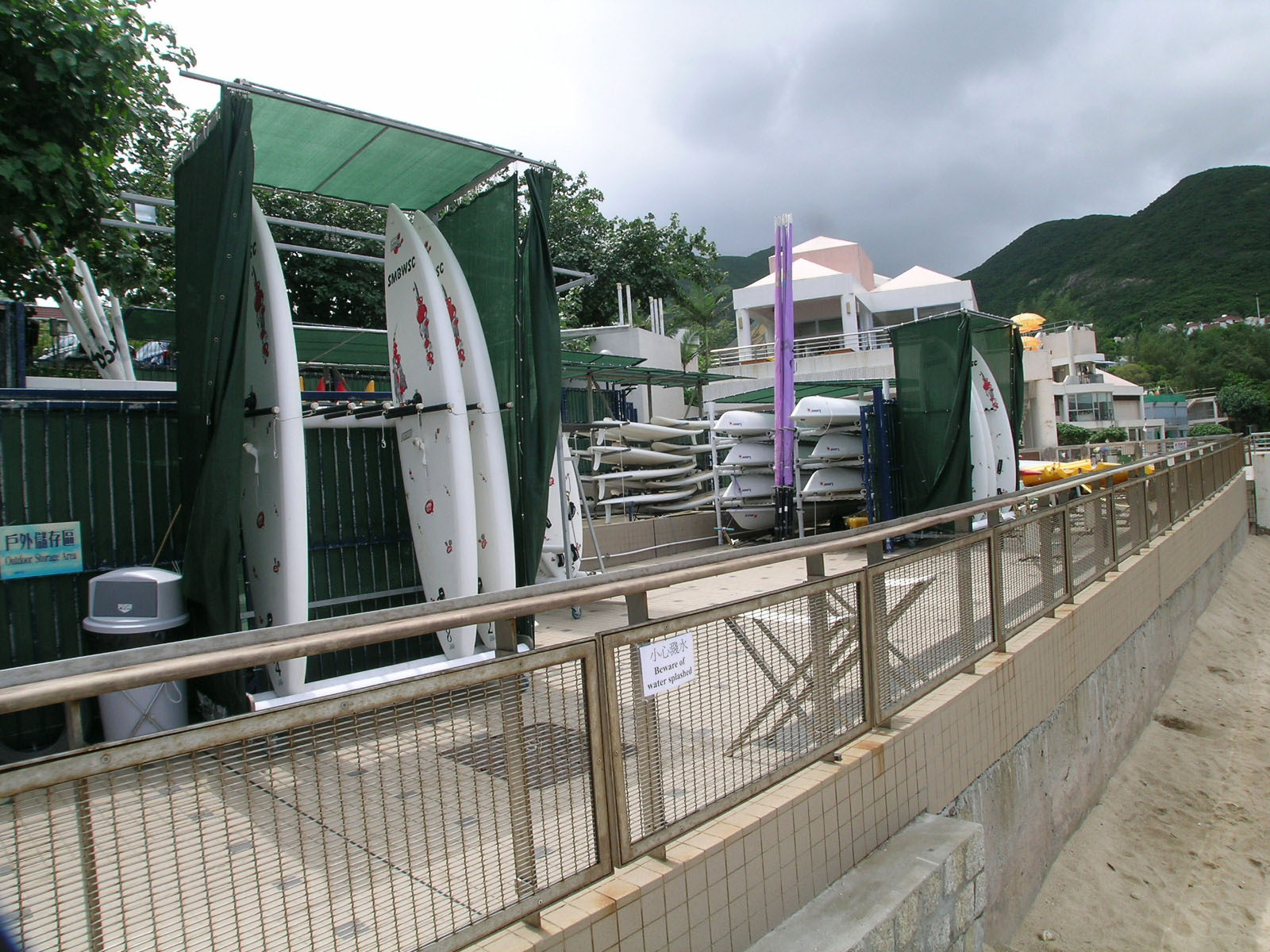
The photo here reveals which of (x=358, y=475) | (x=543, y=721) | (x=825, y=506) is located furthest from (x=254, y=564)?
(x=825, y=506)

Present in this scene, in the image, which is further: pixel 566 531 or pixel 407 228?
pixel 566 531

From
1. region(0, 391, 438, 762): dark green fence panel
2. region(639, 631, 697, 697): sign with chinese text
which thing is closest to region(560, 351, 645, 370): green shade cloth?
region(0, 391, 438, 762): dark green fence panel

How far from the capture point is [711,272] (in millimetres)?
35719

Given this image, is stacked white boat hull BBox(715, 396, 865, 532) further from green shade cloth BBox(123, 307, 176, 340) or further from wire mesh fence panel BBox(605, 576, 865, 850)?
wire mesh fence panel BBox(605, 576, 865, 850)

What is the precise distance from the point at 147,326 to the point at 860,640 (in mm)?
11924

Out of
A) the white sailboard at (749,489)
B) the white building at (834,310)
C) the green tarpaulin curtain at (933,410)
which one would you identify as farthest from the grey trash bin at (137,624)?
the white building at (834,310)

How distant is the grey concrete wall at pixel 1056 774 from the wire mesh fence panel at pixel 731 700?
1354mm

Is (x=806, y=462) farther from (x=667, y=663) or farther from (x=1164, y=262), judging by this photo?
(x=1164, y=262)

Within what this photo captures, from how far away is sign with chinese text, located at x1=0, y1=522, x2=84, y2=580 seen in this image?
439 cm

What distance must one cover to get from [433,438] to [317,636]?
3504mm

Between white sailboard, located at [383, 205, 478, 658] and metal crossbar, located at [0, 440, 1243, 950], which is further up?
white sailboard, located at [383, 205, 478, 658]

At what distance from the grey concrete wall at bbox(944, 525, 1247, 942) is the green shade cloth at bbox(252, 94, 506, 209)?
509 centimetres

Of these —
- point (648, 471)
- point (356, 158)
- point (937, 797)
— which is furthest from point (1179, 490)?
point (356, 158)

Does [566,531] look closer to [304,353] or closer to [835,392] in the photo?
[304,353]
